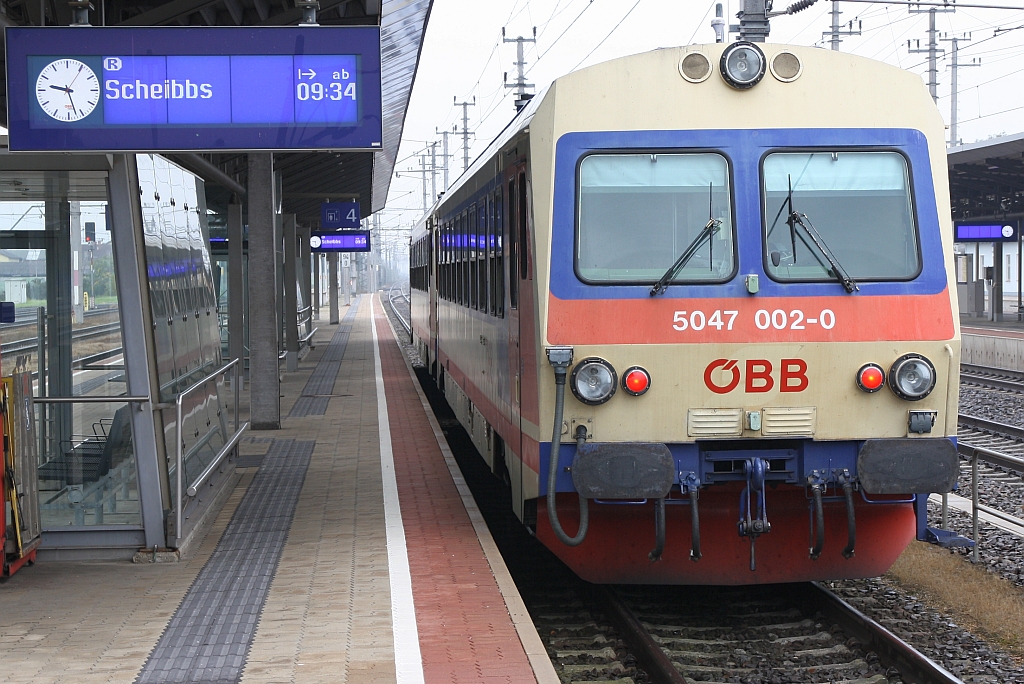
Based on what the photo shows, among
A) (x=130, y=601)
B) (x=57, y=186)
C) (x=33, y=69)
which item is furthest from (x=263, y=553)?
(x=33, y=69)

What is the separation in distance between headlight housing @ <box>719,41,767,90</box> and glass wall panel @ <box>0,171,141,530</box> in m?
3.86

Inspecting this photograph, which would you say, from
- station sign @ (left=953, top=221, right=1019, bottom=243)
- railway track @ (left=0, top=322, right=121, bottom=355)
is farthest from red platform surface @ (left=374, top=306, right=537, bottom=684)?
station sign @ (left=953, top=221, right=1019, bottom=243)

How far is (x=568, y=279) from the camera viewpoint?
21.2ft

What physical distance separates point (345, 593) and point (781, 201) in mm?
3293

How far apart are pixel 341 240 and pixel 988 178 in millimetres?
16827

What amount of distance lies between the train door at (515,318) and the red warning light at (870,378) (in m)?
1.99

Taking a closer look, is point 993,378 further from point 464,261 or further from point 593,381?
point 593,381

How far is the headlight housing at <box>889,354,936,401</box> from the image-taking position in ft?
20.7

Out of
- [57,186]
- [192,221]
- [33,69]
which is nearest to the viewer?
[33,69]

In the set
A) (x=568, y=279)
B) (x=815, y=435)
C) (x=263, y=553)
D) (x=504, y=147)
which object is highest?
(x=504, y=147)

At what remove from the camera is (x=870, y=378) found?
6.37 meters

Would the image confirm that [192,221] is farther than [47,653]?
Yes

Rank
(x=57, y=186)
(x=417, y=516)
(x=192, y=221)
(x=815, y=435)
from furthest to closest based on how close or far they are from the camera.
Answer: (x=192, y=221) → (x=417, y=516) → (x=57, y=186) → (x=815, y=435)

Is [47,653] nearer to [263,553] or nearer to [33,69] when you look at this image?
[263,553]
